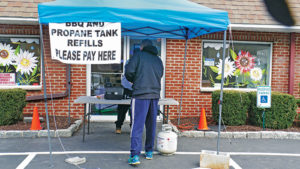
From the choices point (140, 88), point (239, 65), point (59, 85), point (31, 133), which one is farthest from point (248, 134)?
point (59, 85)

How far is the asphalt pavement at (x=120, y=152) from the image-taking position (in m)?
4.44

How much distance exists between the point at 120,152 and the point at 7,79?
4635mm

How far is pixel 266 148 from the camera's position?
5.62 m

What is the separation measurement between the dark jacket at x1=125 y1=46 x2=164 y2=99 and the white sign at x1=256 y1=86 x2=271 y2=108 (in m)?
3.47

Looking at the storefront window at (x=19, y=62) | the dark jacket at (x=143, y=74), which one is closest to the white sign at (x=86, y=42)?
the dark jacket at (x=143, y=74)

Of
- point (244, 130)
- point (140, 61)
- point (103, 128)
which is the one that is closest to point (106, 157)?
point (140, 61)

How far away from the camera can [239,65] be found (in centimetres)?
835

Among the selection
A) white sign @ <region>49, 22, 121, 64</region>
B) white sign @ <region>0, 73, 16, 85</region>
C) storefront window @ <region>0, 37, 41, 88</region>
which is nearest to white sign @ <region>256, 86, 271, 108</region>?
white sign @ <region>49, 22, 121, 64</region>

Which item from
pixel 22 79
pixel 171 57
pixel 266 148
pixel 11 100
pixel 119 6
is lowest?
pixel 266 148

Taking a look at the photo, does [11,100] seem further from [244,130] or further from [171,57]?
[244,130]

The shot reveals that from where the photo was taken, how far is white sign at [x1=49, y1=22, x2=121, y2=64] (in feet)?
13.9

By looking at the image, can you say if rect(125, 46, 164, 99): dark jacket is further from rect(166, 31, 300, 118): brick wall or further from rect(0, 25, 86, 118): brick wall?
rect(0, 25, 86, 118): brick wall

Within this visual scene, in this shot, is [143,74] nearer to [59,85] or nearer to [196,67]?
[196,67]

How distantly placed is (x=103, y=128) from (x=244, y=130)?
3.64 m
